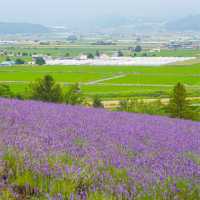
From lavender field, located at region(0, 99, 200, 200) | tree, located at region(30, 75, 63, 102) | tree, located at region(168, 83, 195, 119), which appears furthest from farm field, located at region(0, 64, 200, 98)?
lavender field, located at region(0, 99, 200, 200)

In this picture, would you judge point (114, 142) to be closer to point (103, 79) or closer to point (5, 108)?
point (5, 108)

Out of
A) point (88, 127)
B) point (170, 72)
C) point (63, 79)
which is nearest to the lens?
point (88, 127)

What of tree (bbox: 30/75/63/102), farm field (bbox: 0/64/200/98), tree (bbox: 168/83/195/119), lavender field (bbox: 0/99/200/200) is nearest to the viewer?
lavender field (bbox: 0/99/200/200)

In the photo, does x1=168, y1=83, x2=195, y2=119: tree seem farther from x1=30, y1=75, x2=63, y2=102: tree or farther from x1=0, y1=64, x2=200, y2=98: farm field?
x1=0, y1=64, x2=200, y2=98: farm field

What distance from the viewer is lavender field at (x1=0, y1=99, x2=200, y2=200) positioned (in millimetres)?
3520

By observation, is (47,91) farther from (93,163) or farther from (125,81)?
(125,81)

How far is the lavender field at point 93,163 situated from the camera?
11.5 ft

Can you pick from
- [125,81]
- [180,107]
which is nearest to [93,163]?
[180,107]

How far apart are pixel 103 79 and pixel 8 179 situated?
8403 centimetres

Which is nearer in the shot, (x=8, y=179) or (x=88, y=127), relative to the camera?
(x=8, y=179)

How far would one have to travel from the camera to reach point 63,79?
8562 centimetres

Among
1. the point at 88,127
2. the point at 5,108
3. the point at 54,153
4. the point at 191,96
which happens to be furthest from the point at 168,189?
the point at 191,96

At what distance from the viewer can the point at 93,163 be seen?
13.2 feet

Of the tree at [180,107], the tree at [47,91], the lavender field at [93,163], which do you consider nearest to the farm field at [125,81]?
the tree at [47,91]
